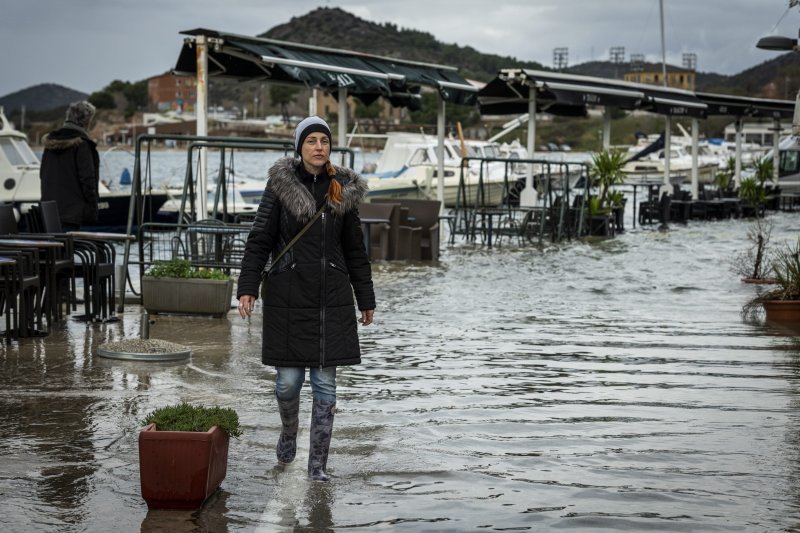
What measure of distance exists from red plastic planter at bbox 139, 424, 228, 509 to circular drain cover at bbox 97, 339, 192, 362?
13.8 ft

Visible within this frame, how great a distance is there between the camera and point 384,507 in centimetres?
616

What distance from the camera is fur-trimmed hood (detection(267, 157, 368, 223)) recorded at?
674 cm

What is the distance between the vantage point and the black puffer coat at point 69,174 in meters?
13.4

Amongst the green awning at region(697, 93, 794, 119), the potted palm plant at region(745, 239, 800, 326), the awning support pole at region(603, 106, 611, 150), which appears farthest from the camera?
the green awning at region(697, 93, 794, 119)

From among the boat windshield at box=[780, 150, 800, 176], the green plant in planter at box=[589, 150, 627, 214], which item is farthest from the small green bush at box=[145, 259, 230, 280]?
the boat windshield at box=[780, 150, 800, 176]

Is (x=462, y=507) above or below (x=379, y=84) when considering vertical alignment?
below

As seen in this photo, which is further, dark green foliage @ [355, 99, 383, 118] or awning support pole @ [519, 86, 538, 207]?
A: dark green foliage @ [355, 99, 383, 118]

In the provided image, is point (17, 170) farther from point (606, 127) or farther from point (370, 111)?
point (370, 111)

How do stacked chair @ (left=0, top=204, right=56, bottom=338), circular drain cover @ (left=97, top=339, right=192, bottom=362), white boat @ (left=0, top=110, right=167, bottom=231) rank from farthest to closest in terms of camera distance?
white boat @ (left=0, top=110, right=167, bottom=231) < stacked chair @ (left=0, top=204, right=56, bottom=338) < circular drain cover @ (left=97, top=339, right=192, bottom=362)

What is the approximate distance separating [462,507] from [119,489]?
5.46ft

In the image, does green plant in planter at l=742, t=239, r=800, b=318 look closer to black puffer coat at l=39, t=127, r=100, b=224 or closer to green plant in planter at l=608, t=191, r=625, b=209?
black puffer coat at l=39, t=127, r=100, b=224

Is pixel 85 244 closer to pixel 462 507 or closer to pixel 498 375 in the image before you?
pixel 498 375

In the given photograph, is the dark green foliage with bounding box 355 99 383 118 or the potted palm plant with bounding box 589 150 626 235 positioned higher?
the dark green foliage with bounding box 355 99 383 118

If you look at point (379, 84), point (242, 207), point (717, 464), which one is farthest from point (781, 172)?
point (717, 464)
